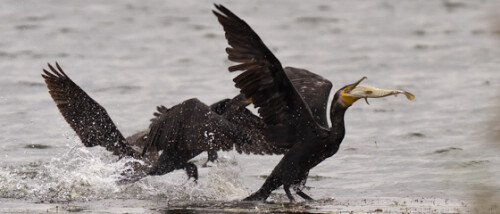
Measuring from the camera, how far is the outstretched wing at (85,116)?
9.95 m

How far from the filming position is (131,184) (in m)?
9.67

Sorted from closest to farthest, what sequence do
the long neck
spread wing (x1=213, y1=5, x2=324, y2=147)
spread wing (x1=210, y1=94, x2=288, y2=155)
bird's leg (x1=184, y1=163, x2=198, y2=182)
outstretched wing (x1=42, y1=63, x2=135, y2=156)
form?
1. spread wing (x1=213, y1=5, x2=324, y2=147)
2. the long neck
3. spread wing (x1=210, y1=94, x2=288, y2=155)
4. bird's leg (x1=184, y1=163, x2=198, y2=182)
5. outstretched wing (x1=42, y1=63, x2=135, y2=156)

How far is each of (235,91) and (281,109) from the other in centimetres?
756

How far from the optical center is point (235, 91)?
52.0 ft

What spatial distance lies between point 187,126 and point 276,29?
498 inches

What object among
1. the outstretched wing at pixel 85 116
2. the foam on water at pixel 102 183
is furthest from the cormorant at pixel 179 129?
the foam on water at pixel 102 183

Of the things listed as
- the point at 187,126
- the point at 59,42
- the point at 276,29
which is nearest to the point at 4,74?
the point at 59,42

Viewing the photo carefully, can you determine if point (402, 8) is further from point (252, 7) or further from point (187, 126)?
point (187, 126)

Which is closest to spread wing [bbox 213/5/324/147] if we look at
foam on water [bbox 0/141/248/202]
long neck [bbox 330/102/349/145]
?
long neck [bbox 330/102/349/145]

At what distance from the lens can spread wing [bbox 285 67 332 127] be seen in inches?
360

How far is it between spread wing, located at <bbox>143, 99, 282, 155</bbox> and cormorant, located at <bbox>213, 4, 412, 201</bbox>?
53 cm

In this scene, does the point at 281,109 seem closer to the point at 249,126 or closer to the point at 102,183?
the point at 249,126

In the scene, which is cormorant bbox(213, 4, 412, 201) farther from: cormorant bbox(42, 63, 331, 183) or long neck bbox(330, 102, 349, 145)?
cormorant bbox(42, 63, 331, 183)

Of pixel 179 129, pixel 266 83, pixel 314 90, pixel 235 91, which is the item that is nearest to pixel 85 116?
pixel 179 129
